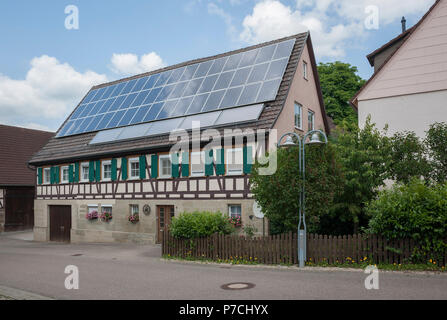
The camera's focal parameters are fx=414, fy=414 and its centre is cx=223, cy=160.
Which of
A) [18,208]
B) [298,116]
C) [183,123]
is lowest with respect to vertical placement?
[18,208]

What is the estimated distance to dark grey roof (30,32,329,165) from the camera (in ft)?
56.0

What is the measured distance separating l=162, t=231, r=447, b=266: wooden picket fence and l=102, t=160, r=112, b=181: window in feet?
29.0

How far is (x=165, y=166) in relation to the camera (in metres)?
19.7

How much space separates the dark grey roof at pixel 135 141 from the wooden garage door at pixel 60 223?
2.98 metres

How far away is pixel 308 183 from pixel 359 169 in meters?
2.40

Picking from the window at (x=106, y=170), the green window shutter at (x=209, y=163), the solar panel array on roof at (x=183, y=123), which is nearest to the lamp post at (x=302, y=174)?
the solar panel array on roof at (x=183, y=123)

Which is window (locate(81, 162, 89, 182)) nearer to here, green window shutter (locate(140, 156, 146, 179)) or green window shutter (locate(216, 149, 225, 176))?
green window shutter (locate(140, 156, 146, 179))

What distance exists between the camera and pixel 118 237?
21.2 meters

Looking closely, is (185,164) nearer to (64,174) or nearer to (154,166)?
(154,166)

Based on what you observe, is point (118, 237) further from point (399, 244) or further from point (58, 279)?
point (399, 244)

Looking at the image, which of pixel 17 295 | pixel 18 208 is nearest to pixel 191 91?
pixel 17 295

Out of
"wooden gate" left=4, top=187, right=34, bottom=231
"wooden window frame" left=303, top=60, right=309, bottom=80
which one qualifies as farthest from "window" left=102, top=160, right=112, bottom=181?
"wooden gate" left=4, top=187, right=34, bottom=231

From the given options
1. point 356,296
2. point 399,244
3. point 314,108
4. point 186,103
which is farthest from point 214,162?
point 356,296
